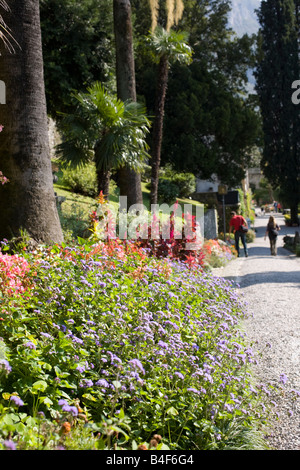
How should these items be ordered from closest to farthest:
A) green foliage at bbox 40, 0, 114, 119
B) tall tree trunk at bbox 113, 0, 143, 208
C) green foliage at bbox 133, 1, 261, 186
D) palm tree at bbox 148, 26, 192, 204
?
1. tall tree trunk at bbox 113, 0, 143, 208
2. palm tree at bbox 148, 26, 192, 204
3. green foliage at bbox 40, 0, 114, 119
4. green foliage at bbox 133, 1, 261, 186

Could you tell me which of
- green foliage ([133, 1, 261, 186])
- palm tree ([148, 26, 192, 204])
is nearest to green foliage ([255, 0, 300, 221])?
green foliage ([133, 1, 261, 186])

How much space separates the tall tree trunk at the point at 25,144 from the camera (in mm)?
6152

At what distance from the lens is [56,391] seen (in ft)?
8.61

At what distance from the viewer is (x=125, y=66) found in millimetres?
11984

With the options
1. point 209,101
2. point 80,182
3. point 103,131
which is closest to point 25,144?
point 103,131

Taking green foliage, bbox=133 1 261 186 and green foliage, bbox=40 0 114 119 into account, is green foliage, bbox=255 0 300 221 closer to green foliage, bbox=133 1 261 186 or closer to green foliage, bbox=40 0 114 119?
green foliage, bbox=133 1 261 186

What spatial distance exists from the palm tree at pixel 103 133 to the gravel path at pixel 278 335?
372 centimetres

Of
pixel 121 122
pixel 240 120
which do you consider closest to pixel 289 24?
pixel 240 120

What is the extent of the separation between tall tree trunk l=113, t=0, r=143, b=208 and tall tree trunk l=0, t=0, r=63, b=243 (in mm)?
5606

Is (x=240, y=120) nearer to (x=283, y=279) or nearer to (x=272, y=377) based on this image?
(x=283, y=279)

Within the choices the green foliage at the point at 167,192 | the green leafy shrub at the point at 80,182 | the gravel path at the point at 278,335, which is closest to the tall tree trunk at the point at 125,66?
the gravel path at the point at 278,335

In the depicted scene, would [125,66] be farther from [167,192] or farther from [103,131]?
[167,192]

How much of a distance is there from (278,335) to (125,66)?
9.00m

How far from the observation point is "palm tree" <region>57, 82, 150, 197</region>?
33.1ft
